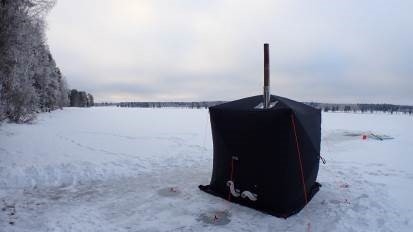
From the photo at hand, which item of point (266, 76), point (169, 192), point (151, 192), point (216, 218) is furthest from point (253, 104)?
point (151, 192)

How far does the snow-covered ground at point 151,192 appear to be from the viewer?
7.17 m

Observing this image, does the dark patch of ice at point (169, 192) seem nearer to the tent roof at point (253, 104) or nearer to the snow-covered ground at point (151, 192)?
the snow-covered ground at point (151, 192)

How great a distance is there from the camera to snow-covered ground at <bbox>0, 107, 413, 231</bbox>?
23.5ft

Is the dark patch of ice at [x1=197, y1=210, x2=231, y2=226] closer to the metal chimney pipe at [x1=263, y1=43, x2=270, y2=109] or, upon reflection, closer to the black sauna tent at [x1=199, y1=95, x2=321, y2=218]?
the black sauna tent at [x1=199, y1=95, x2=321, y2=218]

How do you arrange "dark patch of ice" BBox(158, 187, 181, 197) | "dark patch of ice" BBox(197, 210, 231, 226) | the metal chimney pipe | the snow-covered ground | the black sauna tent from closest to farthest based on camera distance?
the snow-covered ground, "dark patch of ice" BBox(197, 210, 231, 226), the black sauna tent, the metal chimney pipe, "dark patch of ice" BBox(158, 187, 181, 197)

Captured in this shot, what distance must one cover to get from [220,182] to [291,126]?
255 centimetres

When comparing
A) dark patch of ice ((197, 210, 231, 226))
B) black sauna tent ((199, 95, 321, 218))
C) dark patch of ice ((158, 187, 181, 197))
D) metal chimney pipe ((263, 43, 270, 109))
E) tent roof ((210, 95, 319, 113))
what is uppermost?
metal chimney pipe ((263, 43, 270, 109))

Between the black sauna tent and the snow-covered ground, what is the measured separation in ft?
1.17

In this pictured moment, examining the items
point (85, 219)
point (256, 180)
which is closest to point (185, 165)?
point (256, 180)

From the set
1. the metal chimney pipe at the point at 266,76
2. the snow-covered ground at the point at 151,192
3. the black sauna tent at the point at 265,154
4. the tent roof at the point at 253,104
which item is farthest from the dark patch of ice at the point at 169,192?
the metal chimney pipe at the point at 266,76

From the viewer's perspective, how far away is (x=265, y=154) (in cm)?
796

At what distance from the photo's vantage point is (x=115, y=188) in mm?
9617

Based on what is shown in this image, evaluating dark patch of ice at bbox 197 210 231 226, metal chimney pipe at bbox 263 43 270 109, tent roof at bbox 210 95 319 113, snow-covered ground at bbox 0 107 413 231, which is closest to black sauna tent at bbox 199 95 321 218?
tent roof at bbox 210 95 319 113

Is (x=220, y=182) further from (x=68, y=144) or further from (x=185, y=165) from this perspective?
(x=68, y=144)
